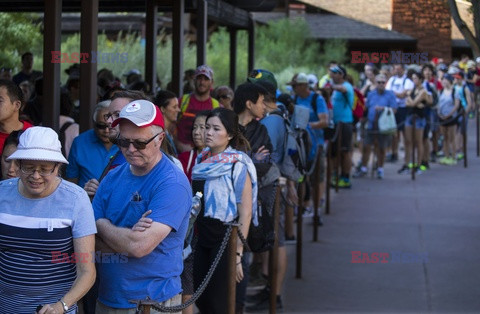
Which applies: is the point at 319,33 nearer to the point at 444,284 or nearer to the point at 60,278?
the point at 444,284

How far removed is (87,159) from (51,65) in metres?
1.60

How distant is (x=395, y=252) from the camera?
441 inches

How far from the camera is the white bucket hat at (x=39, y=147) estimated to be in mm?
4406

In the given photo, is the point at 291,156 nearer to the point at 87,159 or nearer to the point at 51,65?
the point at 51,65

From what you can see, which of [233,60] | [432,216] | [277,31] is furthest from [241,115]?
[277,31]

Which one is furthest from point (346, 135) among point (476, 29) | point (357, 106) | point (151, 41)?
point (476, 29)

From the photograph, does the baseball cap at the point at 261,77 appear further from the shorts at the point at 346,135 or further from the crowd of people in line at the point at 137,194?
the shorts at the point at 346,135

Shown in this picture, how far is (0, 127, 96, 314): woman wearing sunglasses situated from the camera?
4402 millimetres

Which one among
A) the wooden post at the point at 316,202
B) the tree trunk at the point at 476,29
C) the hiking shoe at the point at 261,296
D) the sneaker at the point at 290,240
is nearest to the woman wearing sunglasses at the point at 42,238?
the hiking shoe at the point at 261,296

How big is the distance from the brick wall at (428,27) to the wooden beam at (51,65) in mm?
32236

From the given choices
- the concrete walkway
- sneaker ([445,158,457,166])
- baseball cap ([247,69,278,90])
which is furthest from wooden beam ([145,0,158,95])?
sneaker ([445,158,457,166])

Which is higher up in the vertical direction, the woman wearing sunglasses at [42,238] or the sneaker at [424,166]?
the woman wearing sunglasses at [42,238]

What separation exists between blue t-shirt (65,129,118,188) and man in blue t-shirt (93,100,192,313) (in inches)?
69.2

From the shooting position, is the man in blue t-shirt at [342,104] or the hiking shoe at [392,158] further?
the hiking shoe at [392,158]
